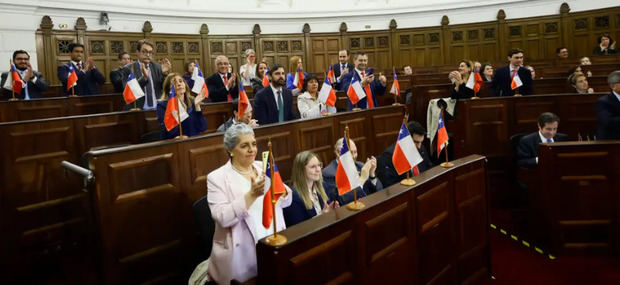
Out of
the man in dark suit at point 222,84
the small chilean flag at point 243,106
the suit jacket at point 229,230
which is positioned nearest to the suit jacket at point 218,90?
the man in dark suit at point 222,84

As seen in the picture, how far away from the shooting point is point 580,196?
4363mm

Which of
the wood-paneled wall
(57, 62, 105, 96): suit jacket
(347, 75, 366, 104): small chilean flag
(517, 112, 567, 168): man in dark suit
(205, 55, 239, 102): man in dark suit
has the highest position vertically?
the wood-paneled wall

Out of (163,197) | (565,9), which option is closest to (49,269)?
(163,197)

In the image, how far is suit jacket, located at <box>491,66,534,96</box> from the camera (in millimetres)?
6555

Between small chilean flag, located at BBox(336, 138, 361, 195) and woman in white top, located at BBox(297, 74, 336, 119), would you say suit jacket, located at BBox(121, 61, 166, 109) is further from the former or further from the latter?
small chilean flag, located at BBox(336, 138, 361, 195)

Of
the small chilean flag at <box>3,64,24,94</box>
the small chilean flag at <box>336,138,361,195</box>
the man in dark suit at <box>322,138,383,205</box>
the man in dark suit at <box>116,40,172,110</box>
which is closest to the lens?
the small chilean flag at <box>336,138,361,195</box>

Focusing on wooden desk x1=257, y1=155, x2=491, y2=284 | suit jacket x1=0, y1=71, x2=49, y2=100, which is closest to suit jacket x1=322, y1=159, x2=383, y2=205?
wooden desk x1=257, y1=155, x2=491, y2=284

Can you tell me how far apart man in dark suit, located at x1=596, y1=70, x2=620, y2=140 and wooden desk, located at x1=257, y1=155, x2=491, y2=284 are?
6.43 ft

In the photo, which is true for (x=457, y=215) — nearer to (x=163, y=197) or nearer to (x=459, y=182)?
(x=459, y=182)

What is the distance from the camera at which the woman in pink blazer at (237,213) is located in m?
2.48

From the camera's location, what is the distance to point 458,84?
6629mm

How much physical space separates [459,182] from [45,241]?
3.48m

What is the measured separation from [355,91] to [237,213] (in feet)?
12.1

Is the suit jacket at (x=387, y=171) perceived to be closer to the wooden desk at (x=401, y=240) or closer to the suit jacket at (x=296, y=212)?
the wooden desk at (x=401, y=240)
